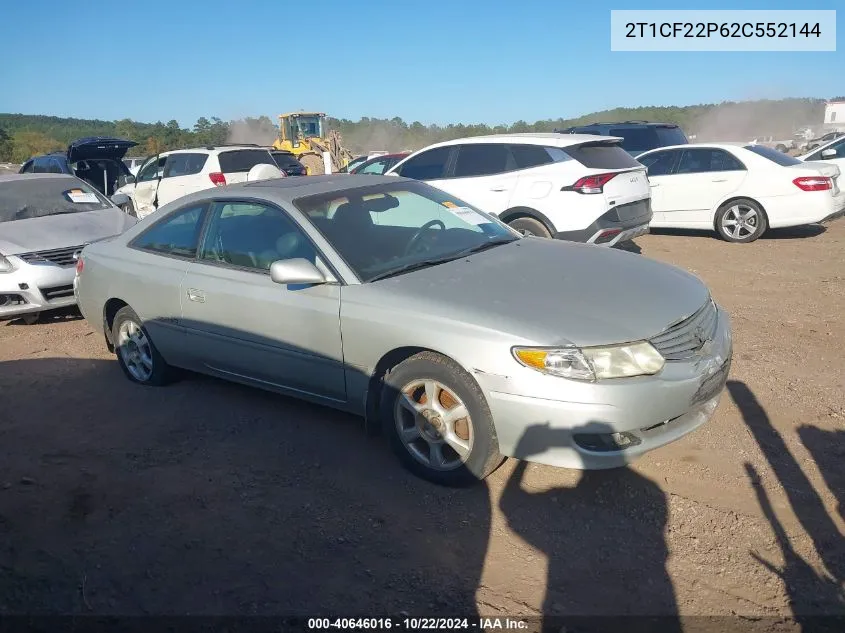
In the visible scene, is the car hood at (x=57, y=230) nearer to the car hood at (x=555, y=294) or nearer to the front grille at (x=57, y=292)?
the front grille at (x=57, y=292)

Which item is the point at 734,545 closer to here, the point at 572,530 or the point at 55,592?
the point at 572,530

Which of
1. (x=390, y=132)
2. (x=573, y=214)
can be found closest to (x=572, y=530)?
(x=573, y=214)

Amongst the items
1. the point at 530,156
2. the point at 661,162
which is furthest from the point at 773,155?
the point at 530,156

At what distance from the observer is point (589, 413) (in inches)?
120

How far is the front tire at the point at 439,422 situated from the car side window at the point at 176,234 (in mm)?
1955

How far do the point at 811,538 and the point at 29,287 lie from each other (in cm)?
687

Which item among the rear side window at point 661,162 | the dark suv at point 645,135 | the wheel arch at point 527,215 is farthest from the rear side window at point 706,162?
the wheel arch at point 527,215

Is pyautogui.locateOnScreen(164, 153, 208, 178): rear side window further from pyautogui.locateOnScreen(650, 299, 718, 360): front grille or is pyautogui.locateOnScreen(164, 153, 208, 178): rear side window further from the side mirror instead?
pyautogui.locateOnScreen(650, 299, 718, 360): front grille

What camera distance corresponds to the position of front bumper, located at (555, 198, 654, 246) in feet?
24.5

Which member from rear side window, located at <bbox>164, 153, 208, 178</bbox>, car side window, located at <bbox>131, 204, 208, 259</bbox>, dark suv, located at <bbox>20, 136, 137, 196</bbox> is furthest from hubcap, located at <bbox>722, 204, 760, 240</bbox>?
dark suv, located at <bbox>20, 136, 137, 196</bbox>

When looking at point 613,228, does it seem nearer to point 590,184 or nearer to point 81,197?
point 590,184

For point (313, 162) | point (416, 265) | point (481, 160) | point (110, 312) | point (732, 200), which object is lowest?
point (110, 312)

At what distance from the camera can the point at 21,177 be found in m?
8.40

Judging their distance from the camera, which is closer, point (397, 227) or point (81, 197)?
point (397, 227)
